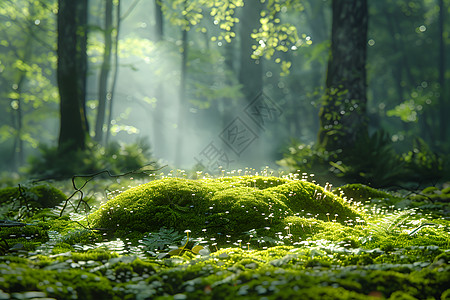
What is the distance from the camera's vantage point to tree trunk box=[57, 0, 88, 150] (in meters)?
11.0

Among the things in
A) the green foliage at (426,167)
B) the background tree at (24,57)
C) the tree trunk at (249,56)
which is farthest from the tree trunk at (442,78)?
the background tree at (24,57)

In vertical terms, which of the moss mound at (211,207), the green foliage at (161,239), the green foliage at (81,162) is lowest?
the green foliage at (81,162)

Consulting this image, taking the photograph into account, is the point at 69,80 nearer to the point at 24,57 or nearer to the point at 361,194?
the point at 361,194

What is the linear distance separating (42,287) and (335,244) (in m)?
2.49

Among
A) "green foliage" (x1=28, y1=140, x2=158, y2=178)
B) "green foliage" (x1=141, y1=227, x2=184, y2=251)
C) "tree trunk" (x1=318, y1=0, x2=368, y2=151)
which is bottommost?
"green foliage" (x1=28, y1=140, x2=158, y2=178)

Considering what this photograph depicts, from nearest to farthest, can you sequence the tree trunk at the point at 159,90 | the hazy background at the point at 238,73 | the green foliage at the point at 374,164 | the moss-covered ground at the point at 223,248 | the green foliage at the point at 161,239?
the moss-covered ground at the point at 223,248
the green foliage at the point at 161,239
the green foliage at the point at 374,164
the hazy background at the point at 238,73
the tree trunk at the point at 159,90

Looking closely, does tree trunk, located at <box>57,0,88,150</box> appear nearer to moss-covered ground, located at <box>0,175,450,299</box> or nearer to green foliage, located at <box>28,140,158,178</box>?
green foliage, located at <box>28,140,158,178</box>

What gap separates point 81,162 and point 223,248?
8317 mm

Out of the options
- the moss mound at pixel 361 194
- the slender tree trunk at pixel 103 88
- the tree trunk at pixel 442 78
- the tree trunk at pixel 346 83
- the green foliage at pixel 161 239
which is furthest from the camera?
the tree trunk at pixel 442 78

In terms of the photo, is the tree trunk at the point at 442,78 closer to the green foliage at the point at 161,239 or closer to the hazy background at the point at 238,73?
the hazy background at the point at 238,73

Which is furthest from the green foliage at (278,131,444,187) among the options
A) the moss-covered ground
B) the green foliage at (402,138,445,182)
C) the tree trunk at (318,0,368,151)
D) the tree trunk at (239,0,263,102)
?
the tree trunk at (239,0,263,102)

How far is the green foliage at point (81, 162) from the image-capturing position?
10.5 metres

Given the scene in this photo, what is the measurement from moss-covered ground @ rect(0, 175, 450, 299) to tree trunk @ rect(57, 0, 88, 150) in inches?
221

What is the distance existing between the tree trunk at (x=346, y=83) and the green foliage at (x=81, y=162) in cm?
645
